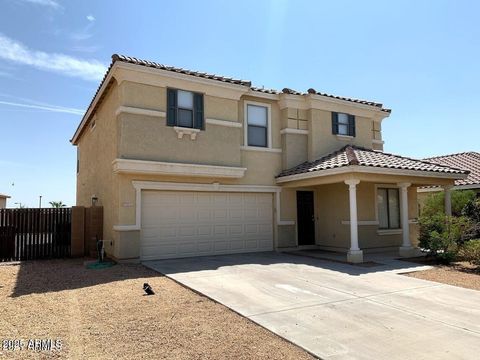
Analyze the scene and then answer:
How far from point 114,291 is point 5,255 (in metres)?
6.73

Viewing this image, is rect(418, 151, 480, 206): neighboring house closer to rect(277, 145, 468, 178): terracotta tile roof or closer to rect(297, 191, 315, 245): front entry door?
rect(277, 145, 468, 178): terracotta tile roof

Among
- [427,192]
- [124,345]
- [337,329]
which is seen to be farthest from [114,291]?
[427,192]

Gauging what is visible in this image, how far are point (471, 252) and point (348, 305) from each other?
646 centimetres

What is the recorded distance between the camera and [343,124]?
54.3ft

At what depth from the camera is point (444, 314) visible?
650 cm

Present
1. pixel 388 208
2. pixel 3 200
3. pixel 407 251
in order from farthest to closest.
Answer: pixel 3 200 < pixel 388 208 < pixel 407 251

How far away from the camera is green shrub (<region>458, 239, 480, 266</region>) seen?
11039 millimetres

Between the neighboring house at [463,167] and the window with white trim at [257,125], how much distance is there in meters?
10.4

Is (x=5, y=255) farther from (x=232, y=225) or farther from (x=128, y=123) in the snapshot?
(x=232, y=225)

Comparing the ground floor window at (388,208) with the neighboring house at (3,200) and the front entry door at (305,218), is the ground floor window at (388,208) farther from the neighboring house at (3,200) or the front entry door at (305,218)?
the neighboring house at (3,200)

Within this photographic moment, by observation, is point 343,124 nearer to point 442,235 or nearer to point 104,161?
point 442,235

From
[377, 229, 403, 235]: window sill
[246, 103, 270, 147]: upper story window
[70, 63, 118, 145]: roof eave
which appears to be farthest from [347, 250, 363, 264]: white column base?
[70, 63, 118, 145]: roof eave

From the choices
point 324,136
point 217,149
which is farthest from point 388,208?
point 217,149

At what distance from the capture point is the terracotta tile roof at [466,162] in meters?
19.3
